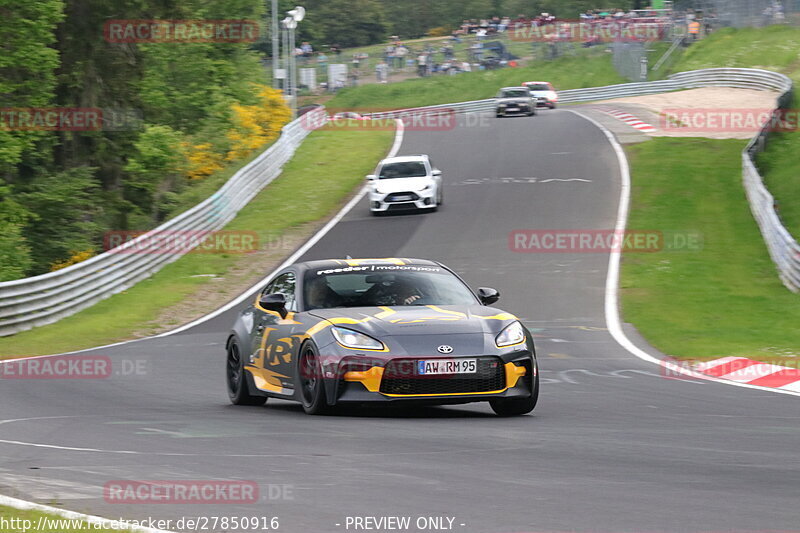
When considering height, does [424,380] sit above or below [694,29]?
below

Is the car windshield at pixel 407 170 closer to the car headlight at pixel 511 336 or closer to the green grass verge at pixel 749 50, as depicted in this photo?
the car headlight at pixel 511 336

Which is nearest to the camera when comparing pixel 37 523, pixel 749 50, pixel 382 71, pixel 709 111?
pixel 37 523

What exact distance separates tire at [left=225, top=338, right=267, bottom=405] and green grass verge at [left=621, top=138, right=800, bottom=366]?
6.27m

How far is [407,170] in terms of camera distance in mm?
32906

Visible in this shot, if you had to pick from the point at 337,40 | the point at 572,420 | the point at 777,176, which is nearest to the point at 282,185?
the point at 777,176

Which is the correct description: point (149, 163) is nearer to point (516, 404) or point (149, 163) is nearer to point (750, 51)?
point (516, 404)

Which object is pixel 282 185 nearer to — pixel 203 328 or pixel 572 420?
pixel 203 328

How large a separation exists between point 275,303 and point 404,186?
2198 centimetres

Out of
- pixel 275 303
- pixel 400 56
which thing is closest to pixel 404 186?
pixel 275 303

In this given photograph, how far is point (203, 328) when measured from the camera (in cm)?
2044

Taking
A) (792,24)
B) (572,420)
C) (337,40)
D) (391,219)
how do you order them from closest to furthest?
(572,420) → (391,219) → (792,24) → (337,40)

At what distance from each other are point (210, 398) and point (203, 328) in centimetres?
862

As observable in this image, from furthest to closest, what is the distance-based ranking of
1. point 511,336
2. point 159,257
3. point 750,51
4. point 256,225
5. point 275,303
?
point 750,51 → point 256,225 → point 159,257 → point 275,303 → point 511,336

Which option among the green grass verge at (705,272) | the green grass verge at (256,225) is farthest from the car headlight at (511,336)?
the green grass verge at (256,225)
